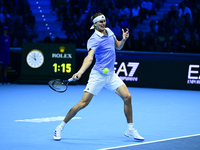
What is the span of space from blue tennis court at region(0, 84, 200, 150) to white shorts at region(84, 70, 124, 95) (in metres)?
0.75

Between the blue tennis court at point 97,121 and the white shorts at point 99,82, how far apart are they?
747 millimetres

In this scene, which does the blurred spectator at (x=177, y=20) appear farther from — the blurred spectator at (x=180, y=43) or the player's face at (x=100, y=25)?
the player's face at (x=100, y=25)

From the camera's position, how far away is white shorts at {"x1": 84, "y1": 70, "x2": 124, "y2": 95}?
17.2ft

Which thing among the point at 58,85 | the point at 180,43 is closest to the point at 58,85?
the point at 58,85

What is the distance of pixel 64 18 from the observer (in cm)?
1590

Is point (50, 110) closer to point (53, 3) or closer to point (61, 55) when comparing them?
point (61, 55)

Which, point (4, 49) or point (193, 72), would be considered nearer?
point (193, 72)

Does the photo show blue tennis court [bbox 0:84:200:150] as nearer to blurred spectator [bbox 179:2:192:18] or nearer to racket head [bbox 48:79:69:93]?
racket head [bbox 48:79:69:93]

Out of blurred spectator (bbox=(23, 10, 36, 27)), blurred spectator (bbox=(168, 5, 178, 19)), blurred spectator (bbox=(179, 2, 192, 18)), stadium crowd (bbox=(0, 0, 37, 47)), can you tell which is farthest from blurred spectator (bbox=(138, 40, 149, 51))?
blurred spectator (bbox=(23, 10, 36, 27))

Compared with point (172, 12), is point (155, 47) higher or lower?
lower

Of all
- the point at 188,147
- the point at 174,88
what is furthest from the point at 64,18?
the point at 188,147

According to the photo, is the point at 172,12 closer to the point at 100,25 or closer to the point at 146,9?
the point at 146,9

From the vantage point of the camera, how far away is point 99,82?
527 cm

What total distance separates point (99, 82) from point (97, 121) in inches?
68.3
